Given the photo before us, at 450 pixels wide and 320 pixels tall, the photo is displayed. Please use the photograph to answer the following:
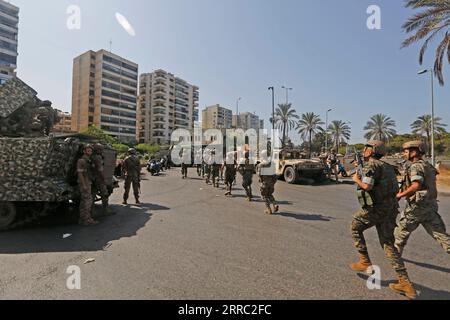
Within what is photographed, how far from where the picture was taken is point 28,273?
10.8 ft

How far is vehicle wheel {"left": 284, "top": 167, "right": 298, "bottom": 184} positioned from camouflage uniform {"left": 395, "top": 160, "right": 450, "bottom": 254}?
9944mm

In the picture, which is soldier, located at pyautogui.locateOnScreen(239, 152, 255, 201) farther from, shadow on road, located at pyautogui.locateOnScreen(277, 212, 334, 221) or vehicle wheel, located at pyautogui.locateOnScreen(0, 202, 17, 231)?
vehicle wheel, located at pyautogui.locateOnScreen(0, 202, 17, 231)

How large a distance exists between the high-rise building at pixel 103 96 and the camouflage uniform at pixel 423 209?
226ft

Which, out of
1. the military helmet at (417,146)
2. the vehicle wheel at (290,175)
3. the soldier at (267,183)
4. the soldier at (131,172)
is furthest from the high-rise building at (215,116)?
the military helmet at (417,146)

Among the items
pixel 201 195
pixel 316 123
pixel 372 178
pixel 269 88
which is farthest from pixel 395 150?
pixel 372 178

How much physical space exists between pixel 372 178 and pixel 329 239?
2.09 metres

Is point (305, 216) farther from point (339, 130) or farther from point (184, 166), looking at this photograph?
point (339, 130)

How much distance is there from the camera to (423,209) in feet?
11.3

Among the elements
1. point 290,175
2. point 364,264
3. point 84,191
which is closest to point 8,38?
point 290,175

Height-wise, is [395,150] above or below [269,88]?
below

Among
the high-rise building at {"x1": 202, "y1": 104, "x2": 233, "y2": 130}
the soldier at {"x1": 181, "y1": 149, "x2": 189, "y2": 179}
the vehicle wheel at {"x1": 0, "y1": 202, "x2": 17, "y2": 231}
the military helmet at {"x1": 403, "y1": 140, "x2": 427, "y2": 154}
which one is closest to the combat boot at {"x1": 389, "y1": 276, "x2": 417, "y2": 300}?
the military helmet at {"x1": 403, "y1": 140, "x2": 427, "y2": 154}

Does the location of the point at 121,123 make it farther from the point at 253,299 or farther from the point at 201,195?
the point at 253,299

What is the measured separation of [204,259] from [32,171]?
3923mm
